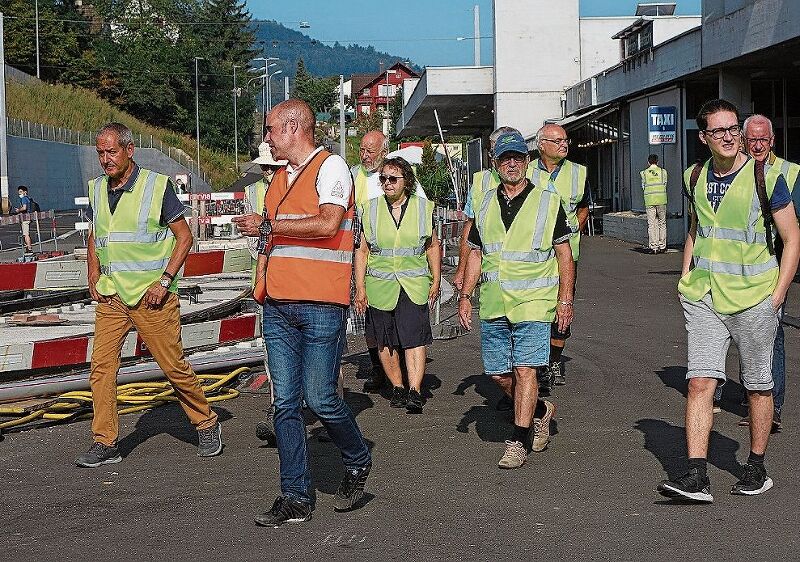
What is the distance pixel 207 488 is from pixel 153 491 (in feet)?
0.94

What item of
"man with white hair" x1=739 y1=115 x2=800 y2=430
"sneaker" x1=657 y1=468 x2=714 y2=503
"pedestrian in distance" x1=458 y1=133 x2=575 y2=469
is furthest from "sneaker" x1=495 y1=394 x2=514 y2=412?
"sneaker" x1=657 y1=468 x2=714 y2=503

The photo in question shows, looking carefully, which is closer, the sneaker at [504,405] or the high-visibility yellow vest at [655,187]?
the sneaker at [504,405]

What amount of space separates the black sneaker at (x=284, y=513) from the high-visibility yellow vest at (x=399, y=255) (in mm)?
3569

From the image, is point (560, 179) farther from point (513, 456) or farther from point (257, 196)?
point (513, 456)

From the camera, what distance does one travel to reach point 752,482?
22.2ft

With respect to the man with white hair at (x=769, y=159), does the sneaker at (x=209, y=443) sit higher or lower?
lower

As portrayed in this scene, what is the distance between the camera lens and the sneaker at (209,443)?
809 centimetres

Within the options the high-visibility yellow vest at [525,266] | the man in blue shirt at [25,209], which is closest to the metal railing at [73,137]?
the man in blue shirt at [25,209]

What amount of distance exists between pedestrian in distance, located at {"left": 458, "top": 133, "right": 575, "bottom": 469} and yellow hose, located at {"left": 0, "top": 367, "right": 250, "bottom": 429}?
305cm

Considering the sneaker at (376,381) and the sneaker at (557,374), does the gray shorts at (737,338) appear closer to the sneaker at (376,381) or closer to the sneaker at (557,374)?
the sneaker at (557,374)

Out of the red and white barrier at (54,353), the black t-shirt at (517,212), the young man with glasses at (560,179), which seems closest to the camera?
the black t-shirt at (517,212)

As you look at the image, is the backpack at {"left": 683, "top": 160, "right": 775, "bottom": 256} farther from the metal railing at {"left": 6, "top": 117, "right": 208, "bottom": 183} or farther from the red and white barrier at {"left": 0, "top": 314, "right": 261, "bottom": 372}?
the metal railing at {"left": 6, "top": 117, "right": 208, "bottom": 183}

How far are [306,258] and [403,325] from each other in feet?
11.5

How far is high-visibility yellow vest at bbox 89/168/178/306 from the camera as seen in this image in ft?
26.2
